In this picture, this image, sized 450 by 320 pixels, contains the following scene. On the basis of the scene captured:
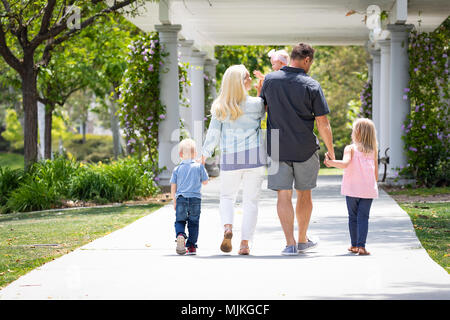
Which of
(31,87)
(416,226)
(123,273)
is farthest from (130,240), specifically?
(31,87)

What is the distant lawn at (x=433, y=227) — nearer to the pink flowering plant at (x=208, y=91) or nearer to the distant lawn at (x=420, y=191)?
the distant lawn at (x=420, y=191)

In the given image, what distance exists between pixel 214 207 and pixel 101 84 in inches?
609

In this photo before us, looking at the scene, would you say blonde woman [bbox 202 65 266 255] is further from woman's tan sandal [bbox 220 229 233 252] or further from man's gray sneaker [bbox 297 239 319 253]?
man's gray sneaker [bbox 297 239 319 253]

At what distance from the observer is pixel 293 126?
288 inches

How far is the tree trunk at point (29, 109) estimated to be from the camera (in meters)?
15.6

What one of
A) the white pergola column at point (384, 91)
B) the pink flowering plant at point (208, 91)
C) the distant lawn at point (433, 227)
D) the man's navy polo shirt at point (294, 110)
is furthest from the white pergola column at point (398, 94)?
the man's navy polo shirt at point (294, 110)

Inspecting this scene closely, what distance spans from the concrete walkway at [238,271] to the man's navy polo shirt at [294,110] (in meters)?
1.03

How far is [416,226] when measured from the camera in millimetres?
9672

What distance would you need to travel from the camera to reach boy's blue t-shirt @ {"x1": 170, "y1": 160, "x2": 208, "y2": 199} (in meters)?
7.82

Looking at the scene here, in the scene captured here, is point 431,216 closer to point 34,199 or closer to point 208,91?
point 34,199

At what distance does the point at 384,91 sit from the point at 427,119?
9.37 feet

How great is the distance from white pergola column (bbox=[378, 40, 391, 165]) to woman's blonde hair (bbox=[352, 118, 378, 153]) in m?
11.9

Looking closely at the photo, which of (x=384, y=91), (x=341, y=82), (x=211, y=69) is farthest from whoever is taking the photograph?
(x=341, y=82)

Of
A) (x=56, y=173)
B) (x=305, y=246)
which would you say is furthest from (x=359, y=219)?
(x=56, y=173)
